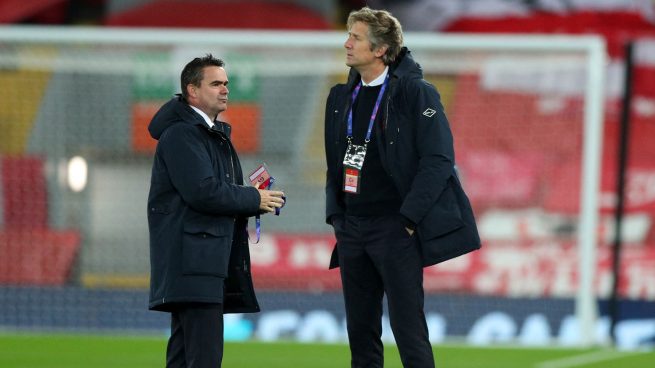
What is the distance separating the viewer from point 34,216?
9.81 m

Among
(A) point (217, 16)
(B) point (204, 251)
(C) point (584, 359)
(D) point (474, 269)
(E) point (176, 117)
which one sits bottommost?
(C) point (584, 359)

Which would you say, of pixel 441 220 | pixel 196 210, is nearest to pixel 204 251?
pixel 196 210

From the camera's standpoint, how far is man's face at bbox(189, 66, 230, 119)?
4.66 metres

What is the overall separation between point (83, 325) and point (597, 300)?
385cm

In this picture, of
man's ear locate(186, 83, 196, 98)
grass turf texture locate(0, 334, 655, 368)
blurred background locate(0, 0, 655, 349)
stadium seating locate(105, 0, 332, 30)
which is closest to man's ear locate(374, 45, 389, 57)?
man's ear locate(186, 83, 196, 98)

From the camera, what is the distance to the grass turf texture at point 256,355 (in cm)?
752

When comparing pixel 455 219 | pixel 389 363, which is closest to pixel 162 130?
pixel 455 219

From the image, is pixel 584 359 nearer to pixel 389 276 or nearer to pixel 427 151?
pixel 389 276

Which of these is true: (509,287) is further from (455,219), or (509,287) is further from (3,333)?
(455,219)

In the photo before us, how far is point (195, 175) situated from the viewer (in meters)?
4.54

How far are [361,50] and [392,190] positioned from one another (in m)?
0.55

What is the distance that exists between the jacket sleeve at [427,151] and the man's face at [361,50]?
175 mm

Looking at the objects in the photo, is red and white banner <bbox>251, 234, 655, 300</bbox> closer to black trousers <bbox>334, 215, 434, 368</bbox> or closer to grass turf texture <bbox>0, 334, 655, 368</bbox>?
grass turf texture <bbox>0, 334, 655, 368</bbox>

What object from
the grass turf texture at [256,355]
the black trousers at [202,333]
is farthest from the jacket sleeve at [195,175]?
the grass turf texture at [256,355]
